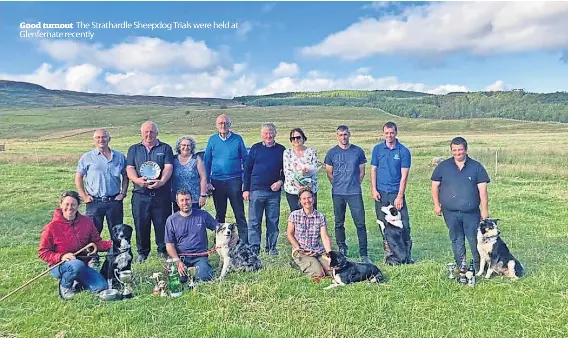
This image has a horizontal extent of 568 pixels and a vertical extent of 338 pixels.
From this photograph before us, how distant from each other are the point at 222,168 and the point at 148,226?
53.9 inches

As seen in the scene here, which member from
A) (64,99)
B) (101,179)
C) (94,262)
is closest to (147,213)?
(101,179)

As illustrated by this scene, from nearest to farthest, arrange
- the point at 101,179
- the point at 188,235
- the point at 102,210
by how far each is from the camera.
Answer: the point at 188,235, the point at 101,179, the point at 102,210

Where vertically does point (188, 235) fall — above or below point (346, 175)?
below

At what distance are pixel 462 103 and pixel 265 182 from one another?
378ft

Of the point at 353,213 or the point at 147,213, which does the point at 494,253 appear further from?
the point at 147,213

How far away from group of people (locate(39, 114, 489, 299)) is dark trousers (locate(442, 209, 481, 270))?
0.04 ft

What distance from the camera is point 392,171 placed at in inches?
273

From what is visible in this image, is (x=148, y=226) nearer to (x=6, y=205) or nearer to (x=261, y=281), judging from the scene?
(x=261, y=281)

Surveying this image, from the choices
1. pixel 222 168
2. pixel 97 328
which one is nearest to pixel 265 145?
pixel 222 168

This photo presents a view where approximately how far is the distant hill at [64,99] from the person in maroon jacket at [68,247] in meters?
112

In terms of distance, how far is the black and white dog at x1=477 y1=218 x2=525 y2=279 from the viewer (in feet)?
18.9

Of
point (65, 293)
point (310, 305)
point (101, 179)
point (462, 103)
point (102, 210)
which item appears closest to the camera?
point (310, 305)

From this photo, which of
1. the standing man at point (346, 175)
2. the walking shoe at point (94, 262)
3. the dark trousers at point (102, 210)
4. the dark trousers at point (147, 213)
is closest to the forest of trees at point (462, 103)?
the standing man at point (346, 175)

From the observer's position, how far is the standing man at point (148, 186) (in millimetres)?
6645
